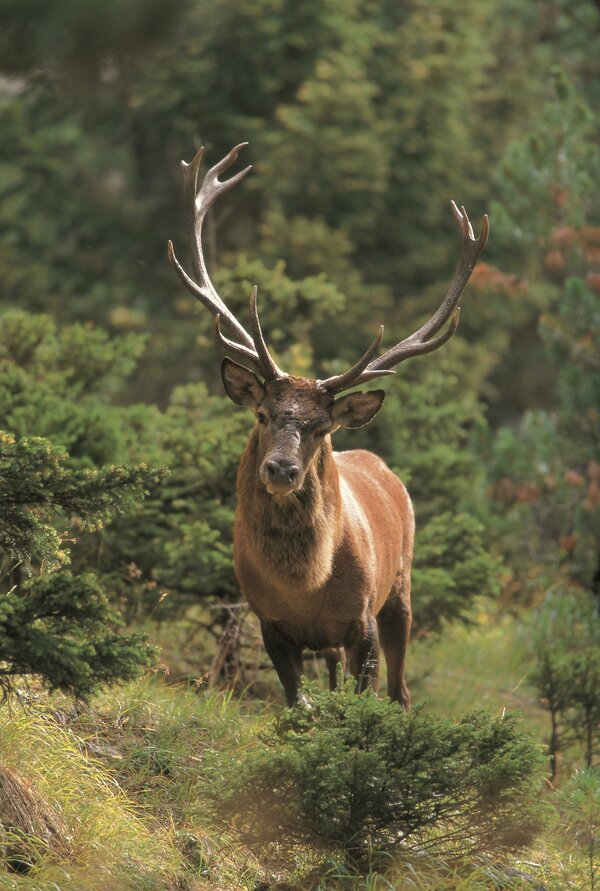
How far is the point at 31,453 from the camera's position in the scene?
5188 millimetres

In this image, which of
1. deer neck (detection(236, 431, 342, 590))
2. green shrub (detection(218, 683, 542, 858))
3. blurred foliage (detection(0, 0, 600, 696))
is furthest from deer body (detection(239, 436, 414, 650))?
blurred foliage (detection(0, 0, 600, 696))

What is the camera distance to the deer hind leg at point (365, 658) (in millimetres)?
7023

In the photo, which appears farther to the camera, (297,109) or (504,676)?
(297,109)

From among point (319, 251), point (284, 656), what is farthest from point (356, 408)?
point (319, 251)

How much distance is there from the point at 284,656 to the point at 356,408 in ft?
4.15

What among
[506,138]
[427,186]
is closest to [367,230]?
[427,186]

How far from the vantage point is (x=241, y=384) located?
7.11 meters

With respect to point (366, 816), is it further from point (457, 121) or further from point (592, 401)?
point (457, 121)

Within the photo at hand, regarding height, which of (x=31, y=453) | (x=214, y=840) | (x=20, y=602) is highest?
(x=31, y=453)

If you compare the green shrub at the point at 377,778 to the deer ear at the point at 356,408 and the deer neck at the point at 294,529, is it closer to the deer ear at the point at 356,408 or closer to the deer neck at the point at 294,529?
the deer neck at the point at 294,529

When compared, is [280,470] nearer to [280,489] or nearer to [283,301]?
[280,489]

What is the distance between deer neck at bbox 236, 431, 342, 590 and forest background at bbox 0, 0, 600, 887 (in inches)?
27.2

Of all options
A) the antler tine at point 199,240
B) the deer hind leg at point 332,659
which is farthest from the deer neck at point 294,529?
the antler tine at point 199,240

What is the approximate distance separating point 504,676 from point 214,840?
5.64m
